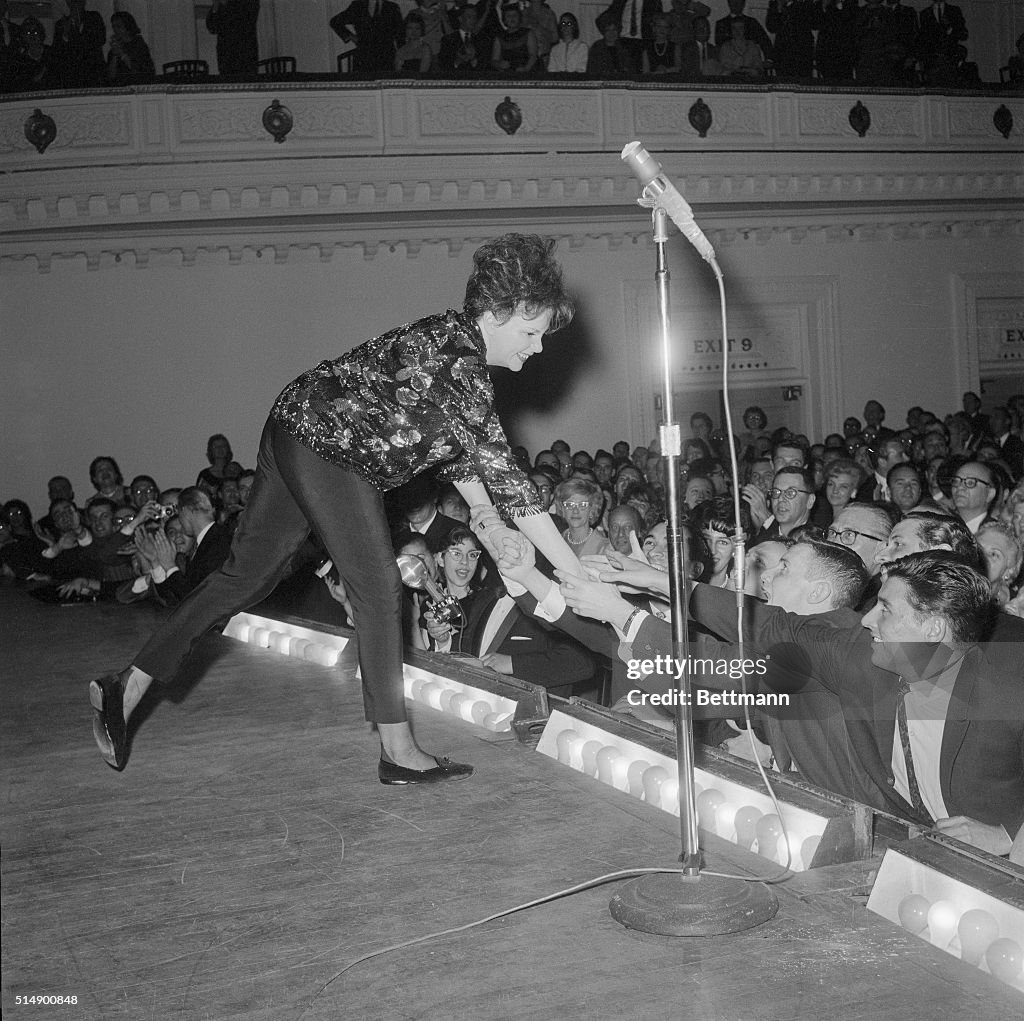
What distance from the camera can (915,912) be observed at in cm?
200

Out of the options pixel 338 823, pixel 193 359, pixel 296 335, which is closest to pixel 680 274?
pixel 296 335

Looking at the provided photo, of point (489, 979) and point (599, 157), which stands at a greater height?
point (599, 157)

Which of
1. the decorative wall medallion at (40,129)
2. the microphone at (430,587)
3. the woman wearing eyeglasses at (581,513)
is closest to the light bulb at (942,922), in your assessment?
the microphone at (430,587)

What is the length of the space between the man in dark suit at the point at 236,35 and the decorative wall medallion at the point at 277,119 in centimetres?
118

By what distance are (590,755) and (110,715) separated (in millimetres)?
1171

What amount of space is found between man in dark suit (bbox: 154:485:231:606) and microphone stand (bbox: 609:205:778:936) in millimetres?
3494

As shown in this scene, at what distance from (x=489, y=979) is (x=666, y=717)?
1704 millimetres

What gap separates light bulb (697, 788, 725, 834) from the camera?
97.5 inches

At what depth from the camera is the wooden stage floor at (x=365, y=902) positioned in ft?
5.88

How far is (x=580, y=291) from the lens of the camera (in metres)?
11.3

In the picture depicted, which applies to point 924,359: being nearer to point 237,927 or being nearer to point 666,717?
point 666,717

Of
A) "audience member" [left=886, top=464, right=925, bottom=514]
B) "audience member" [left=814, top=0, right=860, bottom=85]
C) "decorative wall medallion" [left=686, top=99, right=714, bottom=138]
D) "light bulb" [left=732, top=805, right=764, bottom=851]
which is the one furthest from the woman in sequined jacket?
"audience member" [left=814, top=0, right=860, bottom=85]

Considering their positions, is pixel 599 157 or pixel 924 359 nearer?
pixel 599 157
